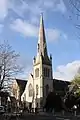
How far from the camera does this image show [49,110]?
308 ft

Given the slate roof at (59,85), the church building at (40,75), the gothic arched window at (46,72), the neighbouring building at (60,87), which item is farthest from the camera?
the slate roof at (59,85)

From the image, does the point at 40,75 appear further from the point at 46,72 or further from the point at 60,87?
the point at 60,87

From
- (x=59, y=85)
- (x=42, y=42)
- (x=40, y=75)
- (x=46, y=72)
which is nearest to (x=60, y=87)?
(x=59, y=85)

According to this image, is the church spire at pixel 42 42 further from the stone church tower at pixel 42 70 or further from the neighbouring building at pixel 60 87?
the neighbouring building at pixel 60 87

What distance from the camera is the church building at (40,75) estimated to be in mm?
106188

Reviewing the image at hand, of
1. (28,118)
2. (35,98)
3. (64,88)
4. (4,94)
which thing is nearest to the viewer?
(4,94)

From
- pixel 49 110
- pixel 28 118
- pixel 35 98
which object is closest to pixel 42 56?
pixel 35 98

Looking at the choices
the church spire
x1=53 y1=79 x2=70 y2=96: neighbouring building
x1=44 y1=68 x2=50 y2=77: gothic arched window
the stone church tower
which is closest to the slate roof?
x1=53 y1=79 x2=70 y2=96: neighbouring building

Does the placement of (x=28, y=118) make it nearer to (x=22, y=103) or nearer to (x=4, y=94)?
(x=4, y=94)

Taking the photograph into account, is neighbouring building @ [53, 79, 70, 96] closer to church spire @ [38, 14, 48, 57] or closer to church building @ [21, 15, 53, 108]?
church building @ [21, 15, 53, 108]

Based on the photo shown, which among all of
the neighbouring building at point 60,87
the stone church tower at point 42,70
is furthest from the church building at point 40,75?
the neighbouring building at point 60,87

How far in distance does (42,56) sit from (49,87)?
460 inches

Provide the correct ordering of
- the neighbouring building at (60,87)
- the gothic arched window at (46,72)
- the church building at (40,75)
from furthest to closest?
the neighbouring building at (60,87) < the gothic arched window at (46,72) < the church building at (40,75)

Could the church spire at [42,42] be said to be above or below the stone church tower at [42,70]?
above
